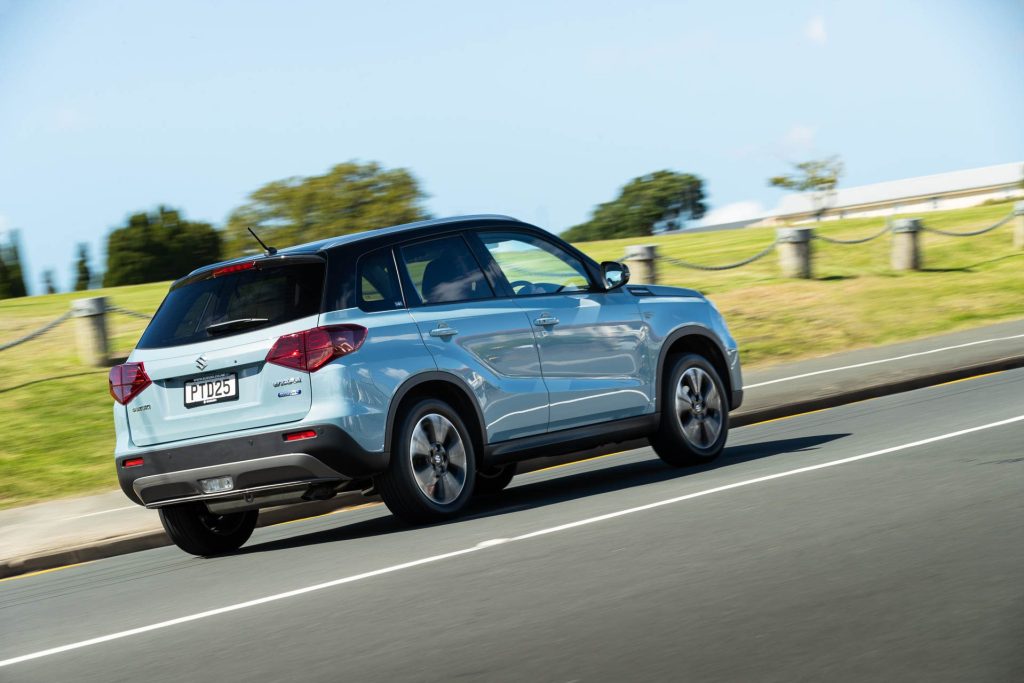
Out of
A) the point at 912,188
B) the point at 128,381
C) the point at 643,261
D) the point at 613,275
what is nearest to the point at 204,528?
the point at 128,381

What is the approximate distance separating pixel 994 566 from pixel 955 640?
1192mm

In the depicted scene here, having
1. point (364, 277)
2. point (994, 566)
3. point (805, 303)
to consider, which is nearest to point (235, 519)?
point (364, 277)

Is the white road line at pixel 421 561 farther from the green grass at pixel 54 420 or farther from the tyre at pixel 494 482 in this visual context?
the green grass at pixel 54 420

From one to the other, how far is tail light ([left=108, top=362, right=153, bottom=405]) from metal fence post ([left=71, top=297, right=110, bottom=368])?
34.8 ft

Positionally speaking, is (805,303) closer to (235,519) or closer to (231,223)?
(235,519)

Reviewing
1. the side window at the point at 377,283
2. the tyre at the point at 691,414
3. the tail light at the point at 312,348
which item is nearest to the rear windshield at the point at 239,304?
the tail light at the point at 312,348

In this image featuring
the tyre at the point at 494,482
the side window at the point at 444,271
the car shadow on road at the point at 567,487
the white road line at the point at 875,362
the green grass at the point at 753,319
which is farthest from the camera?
the white road line at the point at 875,362

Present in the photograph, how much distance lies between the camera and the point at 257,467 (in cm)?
804

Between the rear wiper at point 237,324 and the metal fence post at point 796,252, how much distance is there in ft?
65.2

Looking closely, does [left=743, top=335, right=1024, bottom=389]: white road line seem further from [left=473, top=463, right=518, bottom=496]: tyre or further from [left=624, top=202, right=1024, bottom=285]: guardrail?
[left=473, top=463, right=518, bottom=496]: tyre

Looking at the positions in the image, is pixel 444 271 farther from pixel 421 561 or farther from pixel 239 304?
pixel 421 561

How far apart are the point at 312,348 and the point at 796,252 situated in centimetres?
2028

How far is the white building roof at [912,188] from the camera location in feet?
298

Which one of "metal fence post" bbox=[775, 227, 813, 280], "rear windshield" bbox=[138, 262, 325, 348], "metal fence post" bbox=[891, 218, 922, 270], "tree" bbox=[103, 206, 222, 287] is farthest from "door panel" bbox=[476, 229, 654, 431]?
"tree" bbox=[103, 206, 222, 287]
